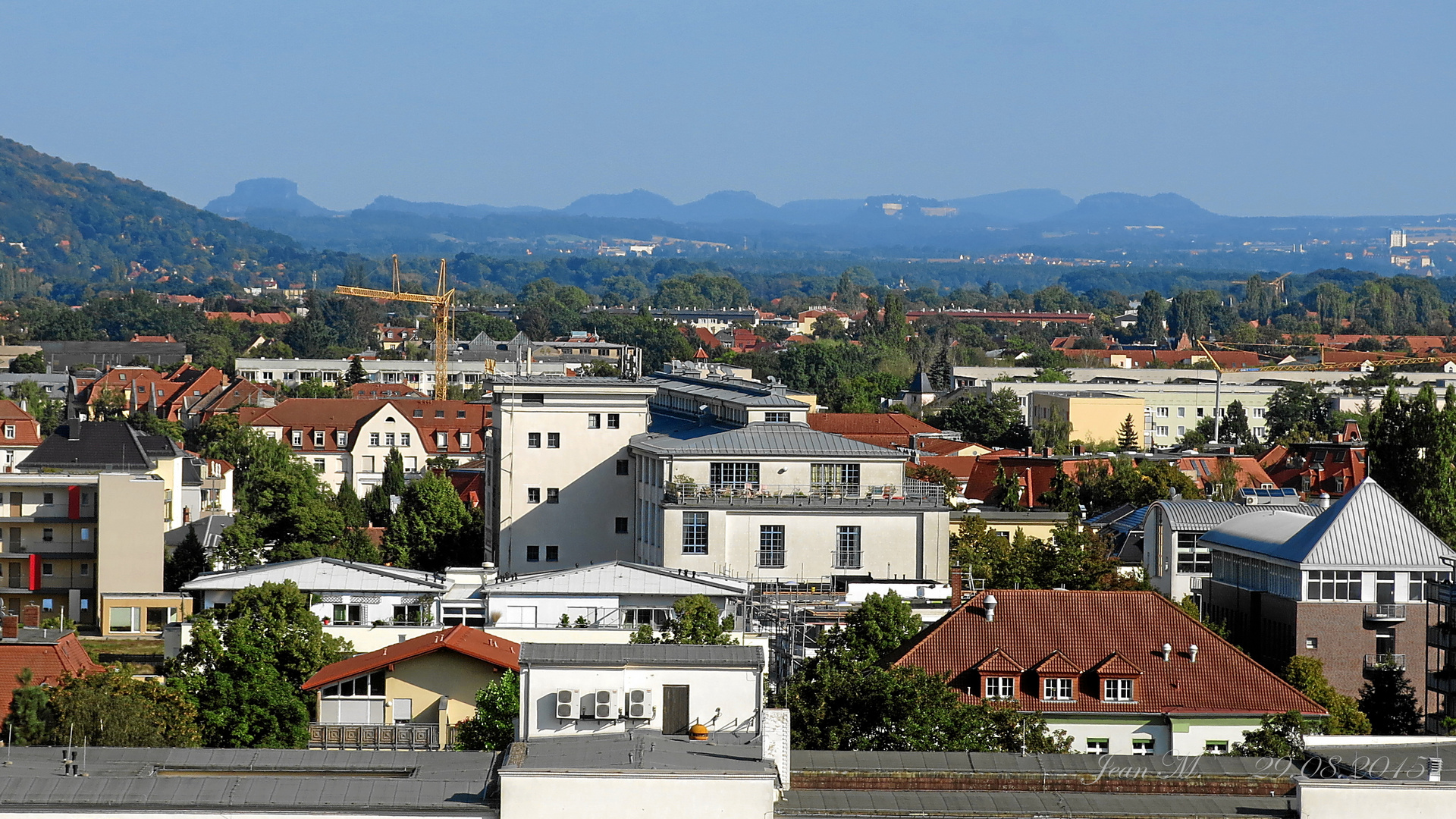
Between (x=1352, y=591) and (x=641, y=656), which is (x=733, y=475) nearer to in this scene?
(x=1352, y=591)

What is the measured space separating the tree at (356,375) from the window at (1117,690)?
86.8 metres

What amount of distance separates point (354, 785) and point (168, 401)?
9176 cm

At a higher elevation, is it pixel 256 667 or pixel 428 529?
pixel 256 667

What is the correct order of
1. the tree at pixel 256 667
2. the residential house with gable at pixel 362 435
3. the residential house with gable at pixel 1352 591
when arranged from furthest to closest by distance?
the residential house with gable at pixel 362 435 → the residential house with gable at pixel 1352 591 → the tree at pixel 256 667

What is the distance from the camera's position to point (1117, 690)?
30.7 m

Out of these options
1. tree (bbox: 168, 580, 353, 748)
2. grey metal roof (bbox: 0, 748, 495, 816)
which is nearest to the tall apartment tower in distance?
tree (bbox: 168, 580, 353, 748)

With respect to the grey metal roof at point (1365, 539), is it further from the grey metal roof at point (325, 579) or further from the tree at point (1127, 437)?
the tree at point (1127, 437)

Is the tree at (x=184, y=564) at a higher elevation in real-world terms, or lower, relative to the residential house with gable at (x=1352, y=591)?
lower

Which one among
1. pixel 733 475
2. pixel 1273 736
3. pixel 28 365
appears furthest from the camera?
pixel 28 365

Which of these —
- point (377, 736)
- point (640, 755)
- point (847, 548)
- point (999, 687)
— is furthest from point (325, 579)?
point (640, 755)

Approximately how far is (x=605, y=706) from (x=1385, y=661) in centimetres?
2205

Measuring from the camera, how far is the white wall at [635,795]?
52.2 ft

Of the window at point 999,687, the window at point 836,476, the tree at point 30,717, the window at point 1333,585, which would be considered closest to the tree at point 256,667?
the tree at point 30,717

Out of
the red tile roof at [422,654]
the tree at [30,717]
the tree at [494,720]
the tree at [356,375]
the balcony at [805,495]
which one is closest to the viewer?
the tree at [494,720]
